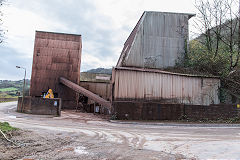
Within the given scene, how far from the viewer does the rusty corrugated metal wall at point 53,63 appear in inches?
1019

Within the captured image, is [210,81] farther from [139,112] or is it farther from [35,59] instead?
[35,59]

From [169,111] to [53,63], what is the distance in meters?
18.4

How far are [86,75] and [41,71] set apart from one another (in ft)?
40.5

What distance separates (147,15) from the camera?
66.2 feet

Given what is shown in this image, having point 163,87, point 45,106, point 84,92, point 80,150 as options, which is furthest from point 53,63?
point 80,150

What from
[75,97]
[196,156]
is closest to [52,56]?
[75,97]

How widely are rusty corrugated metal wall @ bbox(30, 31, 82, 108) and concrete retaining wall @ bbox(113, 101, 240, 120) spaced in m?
13.4

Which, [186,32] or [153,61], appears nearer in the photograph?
[153,61]

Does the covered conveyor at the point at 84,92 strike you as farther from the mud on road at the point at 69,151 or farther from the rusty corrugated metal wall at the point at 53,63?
the mud on road at the point at 69,151

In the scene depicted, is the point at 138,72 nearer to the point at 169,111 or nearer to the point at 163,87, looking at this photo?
the point at 163,87

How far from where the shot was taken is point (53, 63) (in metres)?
26.4

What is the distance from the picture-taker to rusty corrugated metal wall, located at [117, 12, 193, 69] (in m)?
19.3

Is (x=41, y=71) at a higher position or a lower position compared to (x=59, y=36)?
lower

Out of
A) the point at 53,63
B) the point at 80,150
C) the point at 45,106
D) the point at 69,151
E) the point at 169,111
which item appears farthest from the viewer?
the point at 53,63
